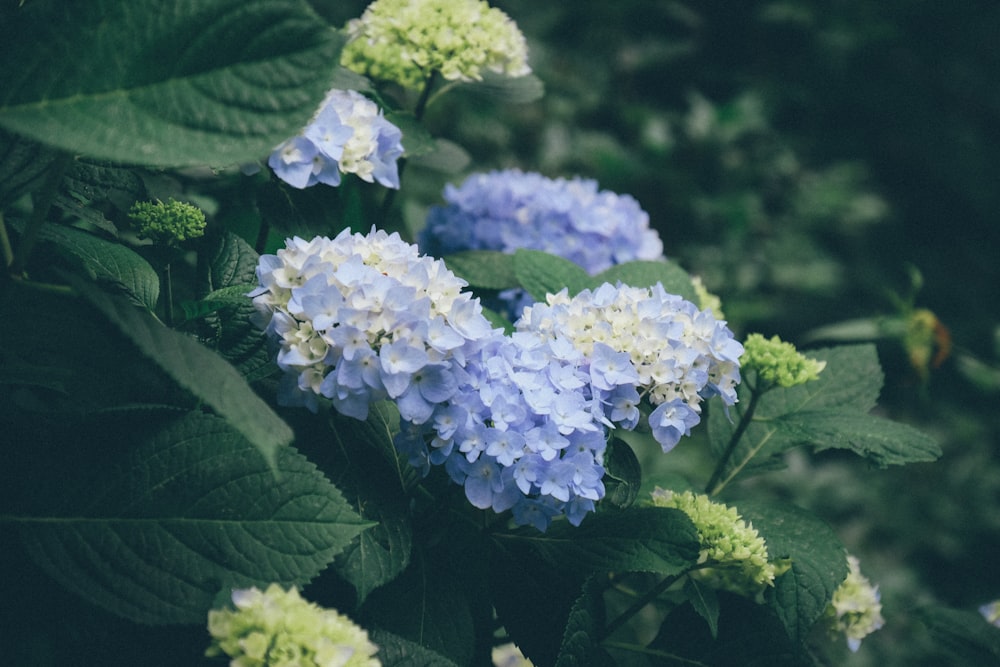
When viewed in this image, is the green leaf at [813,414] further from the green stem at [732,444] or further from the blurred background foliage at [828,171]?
the blurred background foliage at [828,171]

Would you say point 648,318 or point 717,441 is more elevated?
point 648,318

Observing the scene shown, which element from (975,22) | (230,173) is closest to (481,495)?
(230,173)

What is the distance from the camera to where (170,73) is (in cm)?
64

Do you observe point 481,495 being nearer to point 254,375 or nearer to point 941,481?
point 254,375

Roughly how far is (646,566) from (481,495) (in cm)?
19

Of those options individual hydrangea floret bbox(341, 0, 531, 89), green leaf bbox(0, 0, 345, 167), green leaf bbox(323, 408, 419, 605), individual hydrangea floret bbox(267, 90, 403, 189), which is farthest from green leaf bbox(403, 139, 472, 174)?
green leaf bbox(0, 0, 345, 167)

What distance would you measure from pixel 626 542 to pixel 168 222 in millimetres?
588

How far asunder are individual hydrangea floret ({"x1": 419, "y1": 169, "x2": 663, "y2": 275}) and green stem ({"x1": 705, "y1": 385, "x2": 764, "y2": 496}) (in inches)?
16.9

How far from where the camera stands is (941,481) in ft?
11.5

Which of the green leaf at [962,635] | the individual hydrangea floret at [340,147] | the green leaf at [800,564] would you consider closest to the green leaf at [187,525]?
the individual hydrangea floret at [340,147]

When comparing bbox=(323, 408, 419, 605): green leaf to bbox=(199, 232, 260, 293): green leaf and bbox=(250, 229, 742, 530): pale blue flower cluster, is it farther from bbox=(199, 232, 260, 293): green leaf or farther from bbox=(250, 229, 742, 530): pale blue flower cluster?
bbox=(199, 232, 260, 293): green leaf

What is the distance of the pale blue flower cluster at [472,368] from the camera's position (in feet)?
2.43

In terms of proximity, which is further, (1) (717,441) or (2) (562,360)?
(1) (717,441)

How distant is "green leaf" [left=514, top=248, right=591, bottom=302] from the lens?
3.48 ft
